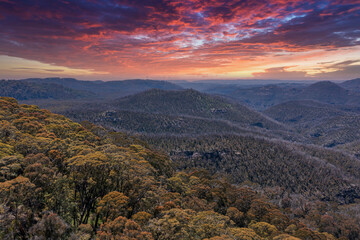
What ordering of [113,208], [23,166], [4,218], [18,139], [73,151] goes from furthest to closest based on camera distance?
[18,139] < [73,151] < [23,166] < [113,208] < [4,218]

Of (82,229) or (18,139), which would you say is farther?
(18,139)

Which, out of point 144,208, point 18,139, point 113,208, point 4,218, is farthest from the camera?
point 18,139

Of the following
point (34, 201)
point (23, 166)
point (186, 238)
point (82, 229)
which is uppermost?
point (23, 166)

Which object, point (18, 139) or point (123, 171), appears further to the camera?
point (18, 139)

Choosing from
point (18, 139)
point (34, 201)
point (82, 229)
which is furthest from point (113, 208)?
point (18, 139)

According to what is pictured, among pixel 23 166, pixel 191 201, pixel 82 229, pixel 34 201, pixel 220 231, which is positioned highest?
pixel 23 166

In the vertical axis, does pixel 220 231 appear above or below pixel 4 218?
below

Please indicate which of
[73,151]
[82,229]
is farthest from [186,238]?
[73,151]

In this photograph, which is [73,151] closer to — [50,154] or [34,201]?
[50,154]

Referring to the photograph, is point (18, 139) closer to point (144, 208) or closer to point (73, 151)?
A: point (73, 151)
